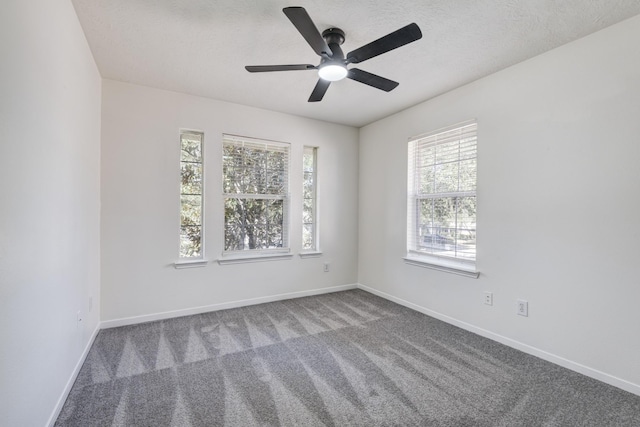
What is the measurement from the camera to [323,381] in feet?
6.99

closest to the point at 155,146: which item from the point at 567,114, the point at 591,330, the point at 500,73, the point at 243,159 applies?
→ the point at 243,159

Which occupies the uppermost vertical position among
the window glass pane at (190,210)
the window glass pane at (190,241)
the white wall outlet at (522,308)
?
the window glass pane at (190,210)

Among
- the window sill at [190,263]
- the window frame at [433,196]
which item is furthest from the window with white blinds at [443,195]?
the window sill at [190,263]

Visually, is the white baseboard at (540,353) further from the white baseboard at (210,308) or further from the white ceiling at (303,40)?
the white ceiling at (303,40)

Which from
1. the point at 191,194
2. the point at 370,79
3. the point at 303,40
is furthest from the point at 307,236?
the point at 303,40

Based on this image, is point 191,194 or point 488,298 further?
point 191,194

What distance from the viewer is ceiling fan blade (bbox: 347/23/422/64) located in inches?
67.0

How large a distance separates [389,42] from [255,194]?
2.54 m

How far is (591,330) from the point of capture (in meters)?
2.21

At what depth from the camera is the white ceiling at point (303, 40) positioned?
77.0 inches

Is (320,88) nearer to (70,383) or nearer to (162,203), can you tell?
(162,203)

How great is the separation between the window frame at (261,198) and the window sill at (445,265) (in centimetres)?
166

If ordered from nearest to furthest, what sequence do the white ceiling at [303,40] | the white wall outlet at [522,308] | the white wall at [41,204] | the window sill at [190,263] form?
the white wall at [41,204] → the white ceiling at [303,40] → the white wall outlet at [522,308] → the window sill at [190,263]

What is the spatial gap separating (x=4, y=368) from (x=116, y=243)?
2.12m
